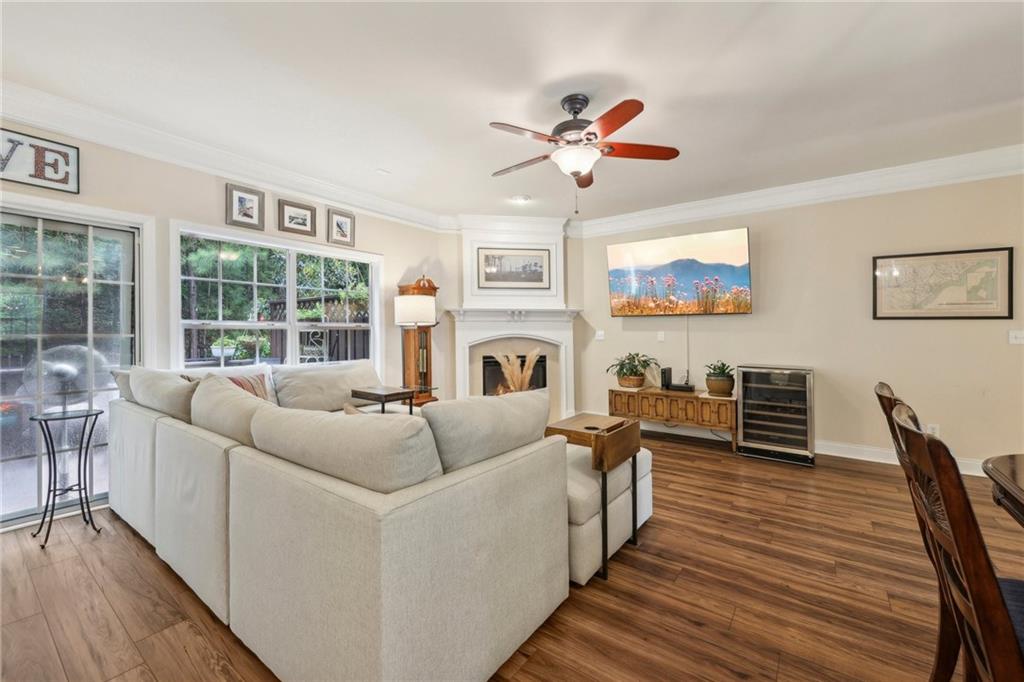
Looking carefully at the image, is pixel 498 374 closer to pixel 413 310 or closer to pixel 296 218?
pixel 413 310

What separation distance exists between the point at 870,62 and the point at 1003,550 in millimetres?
2738

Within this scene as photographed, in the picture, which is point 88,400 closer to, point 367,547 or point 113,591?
point 113,591

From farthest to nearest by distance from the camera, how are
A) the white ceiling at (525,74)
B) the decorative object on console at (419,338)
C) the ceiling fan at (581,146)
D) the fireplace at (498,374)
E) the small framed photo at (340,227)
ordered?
the fireplace at (498,374), the decorative object on console at (419,338), the small framed photo at (340,227), the ceiling fan at (581,146), the white ceiling at (525,74)

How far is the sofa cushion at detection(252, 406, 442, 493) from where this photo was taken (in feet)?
4.16

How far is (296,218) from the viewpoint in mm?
4016

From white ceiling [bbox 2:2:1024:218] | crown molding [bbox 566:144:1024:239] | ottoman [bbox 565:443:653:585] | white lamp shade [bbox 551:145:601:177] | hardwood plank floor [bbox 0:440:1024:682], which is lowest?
hardwood plank floor [bbox 0:440:1024:682]

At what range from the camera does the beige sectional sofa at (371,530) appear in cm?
119

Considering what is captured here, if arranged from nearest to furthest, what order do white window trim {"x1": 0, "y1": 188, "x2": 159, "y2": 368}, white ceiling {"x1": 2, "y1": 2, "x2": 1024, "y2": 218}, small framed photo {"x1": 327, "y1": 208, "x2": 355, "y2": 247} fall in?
1. white ceiling {"x1": 2, "y1": 2, "x2": 1024, "y2": 218}
2. white window trim {"x1": 0, "y1": 188, "x2": 159, "y2": 368}
3. small framed photo {"x1": 327, "y1": 208, "x2": 355, "y2": 247}

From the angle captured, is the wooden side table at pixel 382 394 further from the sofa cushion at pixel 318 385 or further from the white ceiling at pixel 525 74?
the white ceiling at pixel 525 74

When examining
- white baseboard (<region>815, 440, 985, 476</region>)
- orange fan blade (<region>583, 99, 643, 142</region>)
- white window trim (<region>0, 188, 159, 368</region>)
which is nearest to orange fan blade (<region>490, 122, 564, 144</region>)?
orange fan blade (<region>583, 99, 643, 142</region>)

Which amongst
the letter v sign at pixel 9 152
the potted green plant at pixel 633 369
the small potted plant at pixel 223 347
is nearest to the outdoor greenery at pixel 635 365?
the potted green plant at pixel 633 369

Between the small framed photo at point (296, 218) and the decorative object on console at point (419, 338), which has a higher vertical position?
the small framed photo at point (296, 218)

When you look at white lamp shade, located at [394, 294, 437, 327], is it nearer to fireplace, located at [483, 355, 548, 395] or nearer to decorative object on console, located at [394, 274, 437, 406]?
decorative object on console, located at [394, 274, 437, 406]

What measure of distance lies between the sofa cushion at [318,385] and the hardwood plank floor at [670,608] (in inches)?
49.1
